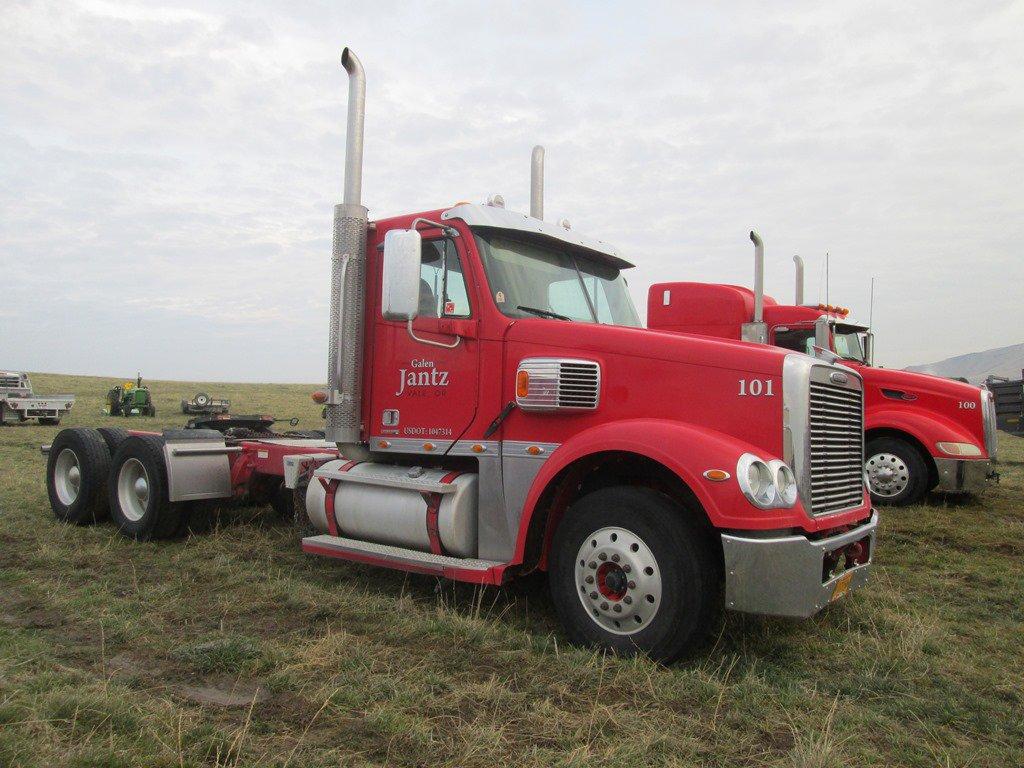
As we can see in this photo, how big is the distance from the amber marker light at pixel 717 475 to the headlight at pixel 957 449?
6.63m

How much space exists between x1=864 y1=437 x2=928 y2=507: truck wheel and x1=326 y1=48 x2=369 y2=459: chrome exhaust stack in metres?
6.50

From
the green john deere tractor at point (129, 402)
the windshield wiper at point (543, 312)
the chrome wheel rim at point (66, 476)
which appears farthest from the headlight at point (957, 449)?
the green john deere tractor at point (129, 402)

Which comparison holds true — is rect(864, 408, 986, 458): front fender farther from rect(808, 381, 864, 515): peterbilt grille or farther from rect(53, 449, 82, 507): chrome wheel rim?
rect(53, 449, 82, 507): chrome wheel rim

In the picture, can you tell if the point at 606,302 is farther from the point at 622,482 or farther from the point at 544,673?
the point at 544,673

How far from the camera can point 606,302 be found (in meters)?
5.96

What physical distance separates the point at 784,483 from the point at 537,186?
3626mm

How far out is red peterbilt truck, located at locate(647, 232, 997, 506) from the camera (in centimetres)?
945

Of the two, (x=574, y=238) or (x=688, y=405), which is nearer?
(x=688, y=405)

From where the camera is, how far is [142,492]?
7.64 m

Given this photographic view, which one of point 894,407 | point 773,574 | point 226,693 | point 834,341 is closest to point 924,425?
point 894,407

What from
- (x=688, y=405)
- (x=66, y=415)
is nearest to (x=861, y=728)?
(x=688, y=405)

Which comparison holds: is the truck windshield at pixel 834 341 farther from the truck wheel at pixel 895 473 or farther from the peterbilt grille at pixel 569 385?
the peterbilt grille at pixel 569 385

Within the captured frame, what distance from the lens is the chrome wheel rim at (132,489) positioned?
7.64 metres

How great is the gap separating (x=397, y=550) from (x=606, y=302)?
2.32m
